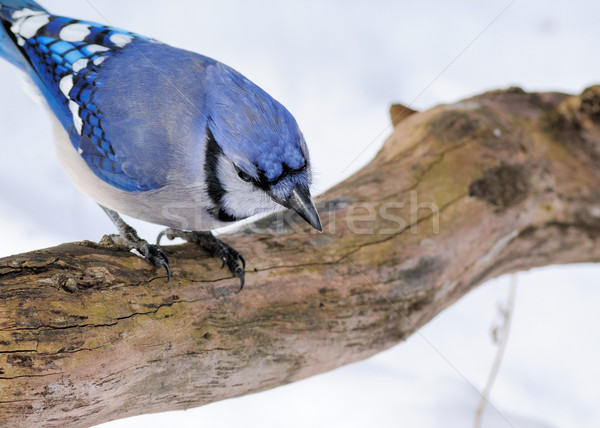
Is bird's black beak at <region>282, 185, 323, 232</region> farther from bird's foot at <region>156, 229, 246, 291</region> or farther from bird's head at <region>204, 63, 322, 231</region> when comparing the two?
bird's foot at <region>156, 229, 246, 291</region>

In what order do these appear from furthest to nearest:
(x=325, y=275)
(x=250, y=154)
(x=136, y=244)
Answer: (x=325, y=275) → (x=136, y=244) → (x=250, y=154)

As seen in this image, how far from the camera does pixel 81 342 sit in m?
1.28

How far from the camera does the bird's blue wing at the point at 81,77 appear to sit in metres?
1.63

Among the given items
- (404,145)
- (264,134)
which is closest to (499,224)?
(404,145)

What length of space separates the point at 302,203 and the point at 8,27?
118 cm

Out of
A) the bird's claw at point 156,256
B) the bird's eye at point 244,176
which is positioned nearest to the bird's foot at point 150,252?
the bird's claw at point 156,256

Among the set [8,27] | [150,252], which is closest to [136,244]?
[150,252]

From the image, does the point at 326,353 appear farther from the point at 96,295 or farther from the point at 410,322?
the point at 96,295

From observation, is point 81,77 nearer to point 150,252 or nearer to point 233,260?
point 150,252

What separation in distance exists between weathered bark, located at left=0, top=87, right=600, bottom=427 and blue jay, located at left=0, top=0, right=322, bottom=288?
0.15 metres

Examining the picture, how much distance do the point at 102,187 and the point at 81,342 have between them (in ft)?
1.91

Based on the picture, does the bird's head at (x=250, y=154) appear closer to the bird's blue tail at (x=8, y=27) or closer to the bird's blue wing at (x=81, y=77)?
the bird's blue wing at (x=81, y=77)

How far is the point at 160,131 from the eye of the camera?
1.58m

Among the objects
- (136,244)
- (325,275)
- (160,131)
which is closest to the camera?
(160,131)
